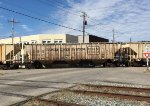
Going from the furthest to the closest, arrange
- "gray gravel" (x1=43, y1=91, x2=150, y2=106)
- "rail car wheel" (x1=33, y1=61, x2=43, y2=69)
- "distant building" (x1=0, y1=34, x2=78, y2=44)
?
"distant building" (x1=0, y1=34, x2=78, y2=44) → "rail car wheel" (x1=33, y1=61, x2=43, y2=69) → "gray gravel" (x1=43, y1=91, x2=150, y2=106)

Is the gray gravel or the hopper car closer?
the gray gravel

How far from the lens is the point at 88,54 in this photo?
42.0 metres

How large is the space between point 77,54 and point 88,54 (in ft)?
5.63

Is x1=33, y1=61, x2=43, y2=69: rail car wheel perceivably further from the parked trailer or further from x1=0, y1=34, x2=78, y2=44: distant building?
x1=0, y1=34, x2=78, y2=44: distant building

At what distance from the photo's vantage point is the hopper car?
1610 inches

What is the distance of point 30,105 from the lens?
410 inches

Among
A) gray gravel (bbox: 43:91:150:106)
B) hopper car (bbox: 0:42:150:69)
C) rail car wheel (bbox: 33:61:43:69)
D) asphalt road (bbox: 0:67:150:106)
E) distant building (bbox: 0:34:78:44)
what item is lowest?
gray gravel (bbox: 43:91:150:106)

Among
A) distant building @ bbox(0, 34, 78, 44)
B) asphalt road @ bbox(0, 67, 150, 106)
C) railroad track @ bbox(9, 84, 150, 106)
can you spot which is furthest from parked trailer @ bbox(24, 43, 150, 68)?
distant building @ bbox(0, 34, 78, 44)

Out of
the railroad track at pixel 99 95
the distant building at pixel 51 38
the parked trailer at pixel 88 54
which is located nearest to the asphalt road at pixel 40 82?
the railroad track at pixel 99 95

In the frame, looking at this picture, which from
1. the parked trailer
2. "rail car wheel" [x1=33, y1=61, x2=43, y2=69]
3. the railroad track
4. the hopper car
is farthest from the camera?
"rail car wheel" [x1=33, y1=61, x2=43, y2=69]

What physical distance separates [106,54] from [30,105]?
31891mm

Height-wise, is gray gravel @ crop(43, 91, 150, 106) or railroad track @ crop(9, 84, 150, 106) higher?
railroad track @ crop(9, 84, 150, 106)

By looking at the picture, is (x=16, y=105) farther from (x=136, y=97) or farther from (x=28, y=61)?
(x=28, y=61)

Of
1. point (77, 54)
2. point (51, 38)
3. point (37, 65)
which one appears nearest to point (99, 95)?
point (77, 54)
